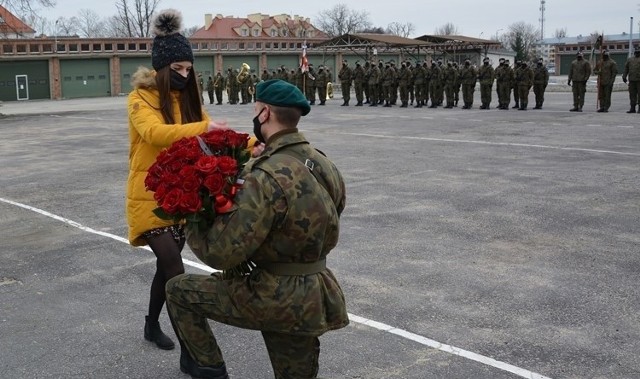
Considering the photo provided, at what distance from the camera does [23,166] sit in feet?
45.4

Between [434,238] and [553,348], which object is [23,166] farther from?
[553,348]

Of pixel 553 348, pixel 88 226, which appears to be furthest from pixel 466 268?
pixel 88 226

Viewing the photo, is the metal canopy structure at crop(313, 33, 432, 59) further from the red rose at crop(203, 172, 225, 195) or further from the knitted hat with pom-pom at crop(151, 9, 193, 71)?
the red rose at crop(203, 172, 225, 195)

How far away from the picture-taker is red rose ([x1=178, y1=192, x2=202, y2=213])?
276cm

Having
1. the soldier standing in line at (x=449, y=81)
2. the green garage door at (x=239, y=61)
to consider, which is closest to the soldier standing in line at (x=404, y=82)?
the soldier standing in line at (x=449, y=81)

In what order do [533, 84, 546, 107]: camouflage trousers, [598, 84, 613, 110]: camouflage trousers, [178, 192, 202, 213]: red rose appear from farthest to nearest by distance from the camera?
[533, 84, 546, 107]: camouflage trousers → [598, 84, 613, 110]: camouflage trousers → [178, 192, 202, 213]: red rose

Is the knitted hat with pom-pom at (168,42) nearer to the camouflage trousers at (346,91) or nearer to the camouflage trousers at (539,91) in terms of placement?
the camouflage trousers at (539,91)

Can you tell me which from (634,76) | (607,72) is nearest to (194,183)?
(634,76)

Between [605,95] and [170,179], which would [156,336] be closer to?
[170,179]

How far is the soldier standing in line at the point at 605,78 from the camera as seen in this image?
893 inches

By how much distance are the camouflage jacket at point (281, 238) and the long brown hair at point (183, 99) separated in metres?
1.38

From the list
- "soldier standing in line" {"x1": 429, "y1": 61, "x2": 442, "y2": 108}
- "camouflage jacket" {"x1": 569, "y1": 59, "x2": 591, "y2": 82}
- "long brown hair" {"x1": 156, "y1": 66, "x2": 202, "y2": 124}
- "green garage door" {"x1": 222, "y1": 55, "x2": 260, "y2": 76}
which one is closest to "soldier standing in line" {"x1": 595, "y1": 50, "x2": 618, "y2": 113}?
"camouflage jacket" {"x1": 569, "y1": 59, "x2": 591, "y2": 82}

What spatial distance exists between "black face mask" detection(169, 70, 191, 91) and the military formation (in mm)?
20738

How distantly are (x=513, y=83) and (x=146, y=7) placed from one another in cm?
6794
